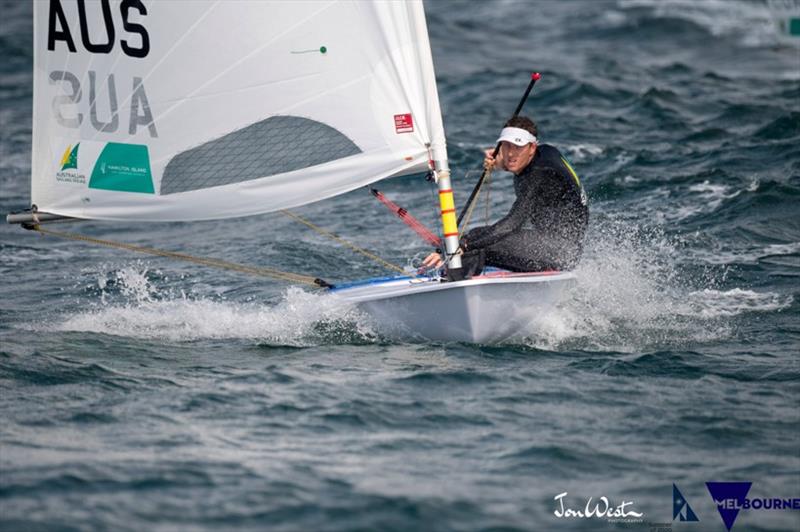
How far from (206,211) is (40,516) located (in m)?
2.89

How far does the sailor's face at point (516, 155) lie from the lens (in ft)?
25.3

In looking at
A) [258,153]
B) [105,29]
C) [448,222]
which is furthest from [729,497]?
[105,29]

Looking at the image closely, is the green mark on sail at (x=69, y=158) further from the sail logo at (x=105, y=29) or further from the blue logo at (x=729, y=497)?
the blue logo at (x=729, y=497)

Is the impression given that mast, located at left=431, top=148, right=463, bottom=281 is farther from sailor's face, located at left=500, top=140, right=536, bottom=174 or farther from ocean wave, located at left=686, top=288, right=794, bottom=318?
ocean wave, located at left=686, top=288, right=794, bottom=318

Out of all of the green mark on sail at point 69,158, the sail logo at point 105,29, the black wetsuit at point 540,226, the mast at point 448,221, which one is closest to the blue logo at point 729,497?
the mast at point 448,221

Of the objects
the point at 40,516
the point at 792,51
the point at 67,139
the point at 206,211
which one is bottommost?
the point at 40,516

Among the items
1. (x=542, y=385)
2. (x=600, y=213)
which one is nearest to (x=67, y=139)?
(x=542, y=385)

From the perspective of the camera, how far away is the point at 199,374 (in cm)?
703

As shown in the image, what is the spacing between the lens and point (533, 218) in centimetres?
770

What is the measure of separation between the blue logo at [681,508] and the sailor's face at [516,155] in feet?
9.81

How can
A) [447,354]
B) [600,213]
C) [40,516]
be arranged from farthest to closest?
[600,213] < [447,354] < [40,516]

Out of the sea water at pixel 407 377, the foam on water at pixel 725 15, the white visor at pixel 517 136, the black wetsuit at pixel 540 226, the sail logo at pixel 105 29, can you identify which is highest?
the foam on water at pixel 725 15

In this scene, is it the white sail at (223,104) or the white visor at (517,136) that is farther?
the white visor at (517,136)

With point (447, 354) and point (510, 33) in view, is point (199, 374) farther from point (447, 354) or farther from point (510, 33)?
point (510, 33)
